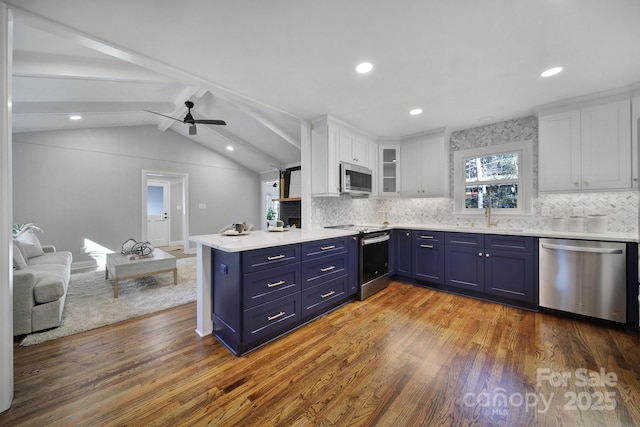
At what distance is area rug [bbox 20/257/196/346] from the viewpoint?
7.73ft

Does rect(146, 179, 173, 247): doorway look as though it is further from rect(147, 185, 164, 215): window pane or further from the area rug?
the area rug

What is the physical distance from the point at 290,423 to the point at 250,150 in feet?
20.0


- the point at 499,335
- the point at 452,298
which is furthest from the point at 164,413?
the point at 452,298

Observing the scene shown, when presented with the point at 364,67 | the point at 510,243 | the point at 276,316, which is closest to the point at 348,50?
the point at 364,67

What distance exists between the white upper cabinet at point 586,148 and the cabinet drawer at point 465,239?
0.95 m

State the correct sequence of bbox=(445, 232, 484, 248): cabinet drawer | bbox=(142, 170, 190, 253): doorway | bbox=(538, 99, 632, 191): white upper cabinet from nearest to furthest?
bbox=(538, 99, 632, 191): white upper cabinet → bbox=(445, 232, 484, 248): cabinet drawer → bbox=(142, 170, 190, 253): doorway

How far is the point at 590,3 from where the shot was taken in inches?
57.0

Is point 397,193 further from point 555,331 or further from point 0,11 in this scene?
point 0,11

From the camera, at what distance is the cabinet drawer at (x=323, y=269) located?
Answer: 238 cm

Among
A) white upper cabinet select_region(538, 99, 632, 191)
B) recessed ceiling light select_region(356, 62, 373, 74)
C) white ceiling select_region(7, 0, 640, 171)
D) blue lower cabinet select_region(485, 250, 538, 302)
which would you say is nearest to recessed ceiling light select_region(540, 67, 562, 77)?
white ceiling select_region(7, 0, 640, 171)

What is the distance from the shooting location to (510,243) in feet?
9.32

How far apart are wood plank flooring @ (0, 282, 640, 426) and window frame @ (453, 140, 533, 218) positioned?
150cm

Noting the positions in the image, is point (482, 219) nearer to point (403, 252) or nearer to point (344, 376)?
point (403, 252)

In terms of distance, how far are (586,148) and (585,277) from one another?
144 cm
